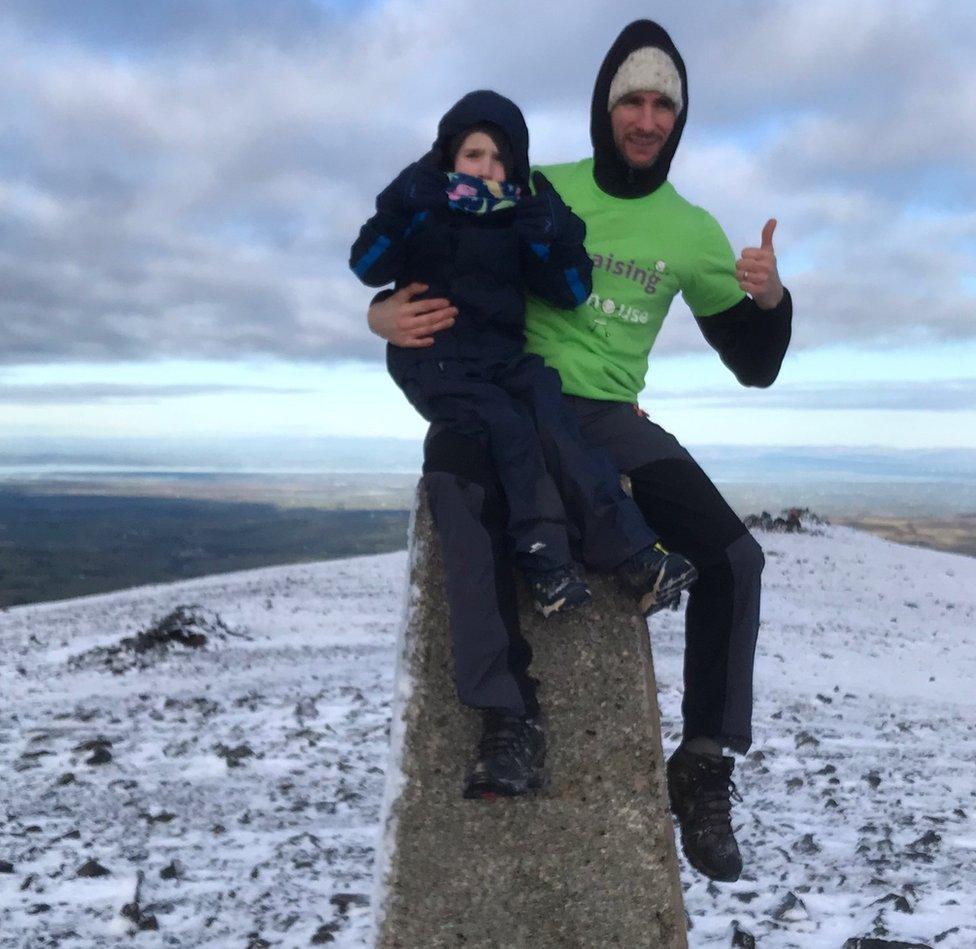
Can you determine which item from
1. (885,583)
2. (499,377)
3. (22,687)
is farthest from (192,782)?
(885,583)

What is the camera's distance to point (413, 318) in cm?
327

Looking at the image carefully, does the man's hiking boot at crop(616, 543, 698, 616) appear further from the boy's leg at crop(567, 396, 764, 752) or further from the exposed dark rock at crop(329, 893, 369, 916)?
the exposed dark rock at crop(329, 893, 369, 916)

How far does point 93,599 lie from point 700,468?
974cm

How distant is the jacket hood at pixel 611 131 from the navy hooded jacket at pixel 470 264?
471 mm

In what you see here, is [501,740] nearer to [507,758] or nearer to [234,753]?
[507,758]

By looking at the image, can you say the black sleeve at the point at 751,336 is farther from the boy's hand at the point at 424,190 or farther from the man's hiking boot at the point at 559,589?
the man's hiking boot at the point at 559,589

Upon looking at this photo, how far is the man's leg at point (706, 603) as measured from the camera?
11.2 feet

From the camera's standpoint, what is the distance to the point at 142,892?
417cm

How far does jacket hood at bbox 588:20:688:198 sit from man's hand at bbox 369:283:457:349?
Answer: 90 cm

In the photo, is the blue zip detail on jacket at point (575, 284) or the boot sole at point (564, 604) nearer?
the boot sole at point (564, 604)

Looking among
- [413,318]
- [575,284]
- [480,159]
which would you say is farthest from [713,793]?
[480,159]

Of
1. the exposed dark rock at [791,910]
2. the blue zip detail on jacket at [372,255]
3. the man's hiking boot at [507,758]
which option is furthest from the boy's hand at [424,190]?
the exposed dark rock at [791,910]

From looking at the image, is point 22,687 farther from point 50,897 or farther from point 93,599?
point 93,599

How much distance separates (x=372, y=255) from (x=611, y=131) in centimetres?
114
